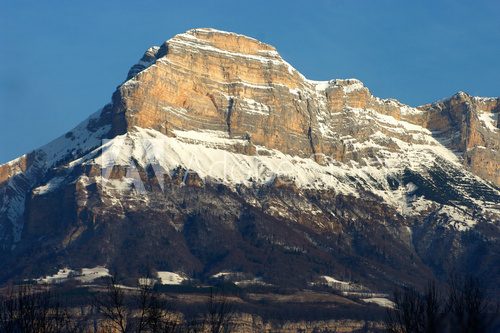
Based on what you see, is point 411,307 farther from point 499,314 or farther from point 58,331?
point 499,314

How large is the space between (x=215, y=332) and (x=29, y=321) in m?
17.0

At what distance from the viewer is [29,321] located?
126m

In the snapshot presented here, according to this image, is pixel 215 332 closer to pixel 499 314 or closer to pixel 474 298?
pixel 474 298

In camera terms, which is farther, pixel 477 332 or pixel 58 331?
pixel 58 331

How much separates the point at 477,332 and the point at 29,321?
53341 mm

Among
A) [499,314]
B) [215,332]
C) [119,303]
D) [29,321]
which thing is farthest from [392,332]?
[499,314]

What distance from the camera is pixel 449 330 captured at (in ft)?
275

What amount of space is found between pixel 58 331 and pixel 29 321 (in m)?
2.70

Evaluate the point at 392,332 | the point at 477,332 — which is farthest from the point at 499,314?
the point at 392,332

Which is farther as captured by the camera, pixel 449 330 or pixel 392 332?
pixel 392 332

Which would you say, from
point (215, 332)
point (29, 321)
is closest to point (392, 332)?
point (215, 332)

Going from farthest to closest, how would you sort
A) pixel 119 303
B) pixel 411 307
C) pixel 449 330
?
pixel 411 307
pixel 119 303
pixel 449 330

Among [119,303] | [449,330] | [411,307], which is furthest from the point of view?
[411,307]

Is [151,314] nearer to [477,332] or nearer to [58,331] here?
[58,331]
